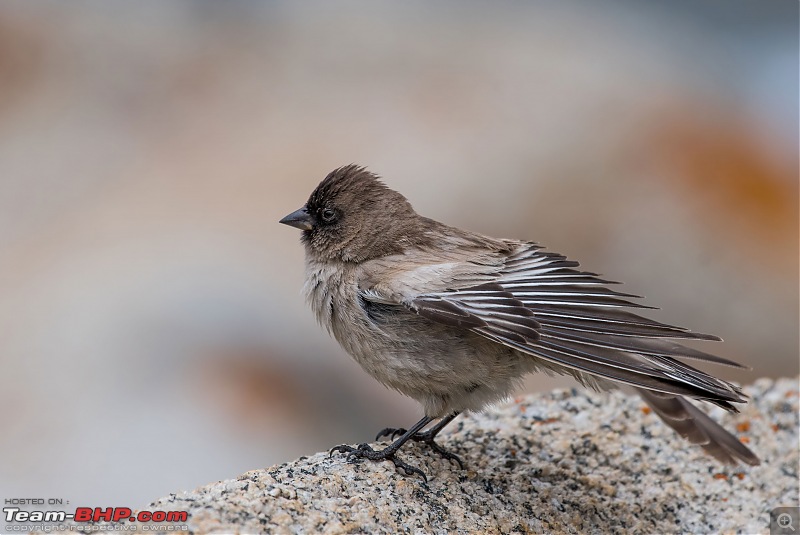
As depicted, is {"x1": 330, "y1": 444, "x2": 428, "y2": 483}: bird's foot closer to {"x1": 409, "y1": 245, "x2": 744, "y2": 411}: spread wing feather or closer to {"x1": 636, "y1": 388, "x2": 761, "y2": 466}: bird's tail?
{"x1": 409, "y1": 245, "x2": 744, "y2": 411}: spread wing feather

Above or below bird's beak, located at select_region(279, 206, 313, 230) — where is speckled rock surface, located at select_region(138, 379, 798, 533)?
below

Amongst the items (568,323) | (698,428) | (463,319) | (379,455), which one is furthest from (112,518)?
(698,428)

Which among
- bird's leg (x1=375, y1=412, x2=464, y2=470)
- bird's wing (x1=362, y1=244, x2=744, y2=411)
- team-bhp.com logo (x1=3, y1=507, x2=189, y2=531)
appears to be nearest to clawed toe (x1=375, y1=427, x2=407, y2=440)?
bird's leg (x1=375, y1=412, x2=464, y2=470)

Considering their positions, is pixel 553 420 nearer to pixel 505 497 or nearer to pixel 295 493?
pixel 505 497

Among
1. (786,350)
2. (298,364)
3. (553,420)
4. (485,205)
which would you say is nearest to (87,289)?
(298,364)

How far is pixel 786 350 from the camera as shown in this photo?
30.0ft

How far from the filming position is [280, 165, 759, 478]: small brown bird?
4.12 m

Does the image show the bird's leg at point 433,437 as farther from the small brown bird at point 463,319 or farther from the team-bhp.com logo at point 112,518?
the team-bhp.com logo at point 112,518

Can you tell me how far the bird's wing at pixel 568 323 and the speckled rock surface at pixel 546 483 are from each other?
0.73 metres

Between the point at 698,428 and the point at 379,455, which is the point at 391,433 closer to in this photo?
the point at 379,455

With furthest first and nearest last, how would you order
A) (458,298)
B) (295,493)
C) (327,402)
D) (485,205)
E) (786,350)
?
(485,205) < (786,350) < (327,402) < (458,298) < (295,493)

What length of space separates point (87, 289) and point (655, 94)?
22.2 ft

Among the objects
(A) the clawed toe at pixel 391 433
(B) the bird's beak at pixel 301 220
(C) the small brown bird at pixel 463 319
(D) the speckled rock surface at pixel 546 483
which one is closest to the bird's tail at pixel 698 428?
(C) the small brown bird at pixel 463 319

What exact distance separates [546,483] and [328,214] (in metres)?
1.79
